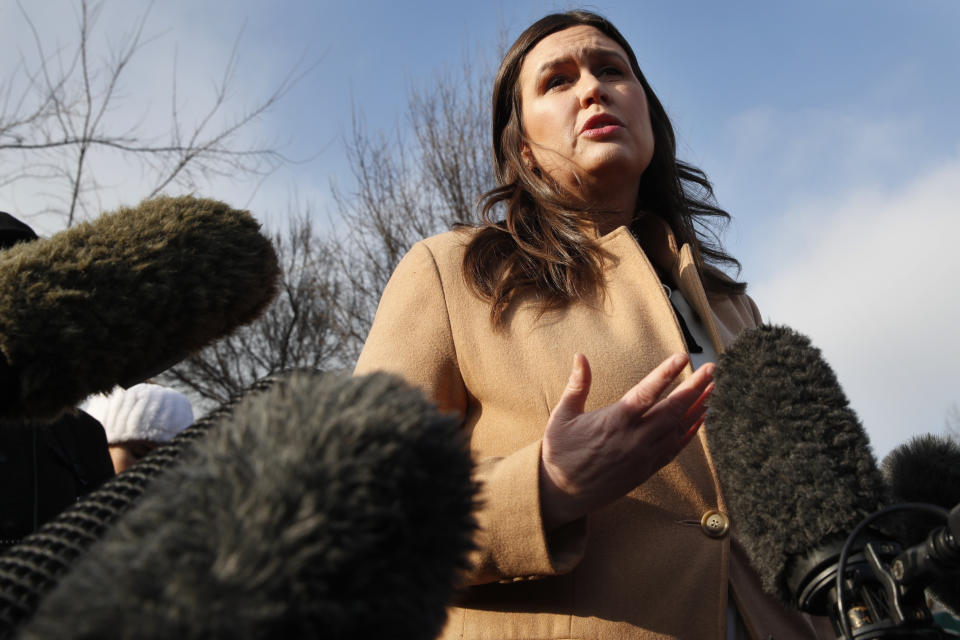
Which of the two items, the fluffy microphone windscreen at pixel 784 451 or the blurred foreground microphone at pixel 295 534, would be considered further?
the fluffy microphone windscreen at pixel 784 451

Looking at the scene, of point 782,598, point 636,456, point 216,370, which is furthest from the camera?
point 216,370

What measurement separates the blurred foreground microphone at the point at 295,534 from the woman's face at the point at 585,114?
158cm

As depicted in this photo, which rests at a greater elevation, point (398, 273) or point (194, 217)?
point (398, 273)

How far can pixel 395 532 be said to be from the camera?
2.04 ft

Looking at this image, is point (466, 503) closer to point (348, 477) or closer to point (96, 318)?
point (348, 477)

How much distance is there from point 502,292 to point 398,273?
294 millimetres

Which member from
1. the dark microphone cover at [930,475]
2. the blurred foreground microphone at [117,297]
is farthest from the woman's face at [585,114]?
the blurred foreground microphone at [117,297]

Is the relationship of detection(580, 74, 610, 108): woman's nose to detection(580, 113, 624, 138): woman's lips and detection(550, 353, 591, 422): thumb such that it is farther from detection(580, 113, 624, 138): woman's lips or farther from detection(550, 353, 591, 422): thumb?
detection(550, 353, 591, 422): thumb

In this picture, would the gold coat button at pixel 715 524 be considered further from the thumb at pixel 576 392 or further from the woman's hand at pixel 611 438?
the thumb at pixel 576 392

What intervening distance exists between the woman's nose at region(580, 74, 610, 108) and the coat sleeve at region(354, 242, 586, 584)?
0.61 m

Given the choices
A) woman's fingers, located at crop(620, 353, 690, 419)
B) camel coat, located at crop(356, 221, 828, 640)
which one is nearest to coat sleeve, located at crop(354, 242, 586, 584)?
camel coat, located at crop(356, 221, 828, 640)

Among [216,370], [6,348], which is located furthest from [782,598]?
[216,370]

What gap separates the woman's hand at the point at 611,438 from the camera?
1.37 metres

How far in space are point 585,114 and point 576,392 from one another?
102 centimetres
